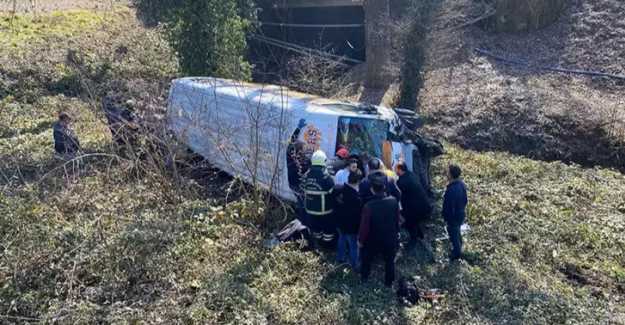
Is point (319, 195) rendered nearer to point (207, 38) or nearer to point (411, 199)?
point (411, 199)

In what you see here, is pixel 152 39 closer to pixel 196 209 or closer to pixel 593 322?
pixel 196 209

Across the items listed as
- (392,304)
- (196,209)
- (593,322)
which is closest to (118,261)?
(196,209)

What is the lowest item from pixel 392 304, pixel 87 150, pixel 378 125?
pixel 392 304

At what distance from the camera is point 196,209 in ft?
27.1

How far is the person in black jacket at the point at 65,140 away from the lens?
9.47m

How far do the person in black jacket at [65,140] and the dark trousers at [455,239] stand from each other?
6.42m

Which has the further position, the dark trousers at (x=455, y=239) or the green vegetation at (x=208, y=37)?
the green vegetation at (x=208, y=37)

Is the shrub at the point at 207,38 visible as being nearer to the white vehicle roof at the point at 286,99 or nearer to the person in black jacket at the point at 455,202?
the white vehicle roof at the point at 286,99

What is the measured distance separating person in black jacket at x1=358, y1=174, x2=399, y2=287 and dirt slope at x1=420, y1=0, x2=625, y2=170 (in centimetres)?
765

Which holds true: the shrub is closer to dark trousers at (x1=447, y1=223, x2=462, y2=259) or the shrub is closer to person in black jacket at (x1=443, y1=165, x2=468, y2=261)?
person in black jacket at (x1=443, y1=165, x2=468, y2=261)

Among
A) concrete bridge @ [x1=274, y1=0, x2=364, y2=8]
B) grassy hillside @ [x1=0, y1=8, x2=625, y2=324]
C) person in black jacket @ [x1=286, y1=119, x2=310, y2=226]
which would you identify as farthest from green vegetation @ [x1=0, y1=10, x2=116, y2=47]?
person in black jacket @ [x1=286, y1=119, x2=310, y2=226]

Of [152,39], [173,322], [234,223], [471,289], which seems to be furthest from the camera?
[152,39]

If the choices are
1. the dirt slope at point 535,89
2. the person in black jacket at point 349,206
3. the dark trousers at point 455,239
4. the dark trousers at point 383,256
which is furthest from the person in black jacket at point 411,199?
the dirt slope at point 535,89

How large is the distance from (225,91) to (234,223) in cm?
322
